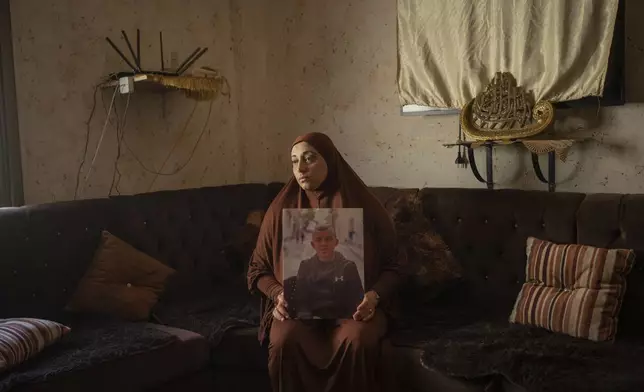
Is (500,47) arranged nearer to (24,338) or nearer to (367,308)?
(367,308)

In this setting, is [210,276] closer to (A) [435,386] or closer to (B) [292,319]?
(B) [292,319]

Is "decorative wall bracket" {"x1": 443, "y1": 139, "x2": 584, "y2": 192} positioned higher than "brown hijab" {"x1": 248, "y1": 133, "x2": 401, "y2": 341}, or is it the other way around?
"decorative wall bracket" {"x1": 443, "y1": 139, "x2": 584, "y2": 192}

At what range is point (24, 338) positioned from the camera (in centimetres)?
200

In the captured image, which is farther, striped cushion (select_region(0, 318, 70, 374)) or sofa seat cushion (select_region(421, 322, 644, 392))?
striped cushion (select_region(0, 318, 70, 374))

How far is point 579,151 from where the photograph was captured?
8.79 ft

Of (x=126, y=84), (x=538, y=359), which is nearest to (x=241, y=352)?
(x=538, y=359)

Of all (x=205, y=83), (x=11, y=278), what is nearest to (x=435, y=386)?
(x=11, y=278)

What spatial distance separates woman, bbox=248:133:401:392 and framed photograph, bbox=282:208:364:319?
53 mm

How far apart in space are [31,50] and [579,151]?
7.75 ft

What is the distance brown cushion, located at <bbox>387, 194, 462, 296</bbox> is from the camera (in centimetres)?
249

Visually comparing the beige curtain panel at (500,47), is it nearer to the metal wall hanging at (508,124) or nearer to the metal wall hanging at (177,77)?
the metal wall hanging at (508,124)

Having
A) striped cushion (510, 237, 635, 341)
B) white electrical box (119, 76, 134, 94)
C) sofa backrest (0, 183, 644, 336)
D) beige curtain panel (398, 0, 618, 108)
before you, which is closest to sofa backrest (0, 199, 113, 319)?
sofa backrest (0, 183, 644, 336)

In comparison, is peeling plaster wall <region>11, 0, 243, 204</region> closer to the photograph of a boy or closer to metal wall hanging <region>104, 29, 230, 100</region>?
metal wall hanging <region>104, 29, 230, 100</region>

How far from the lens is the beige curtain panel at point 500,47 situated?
2.49m
